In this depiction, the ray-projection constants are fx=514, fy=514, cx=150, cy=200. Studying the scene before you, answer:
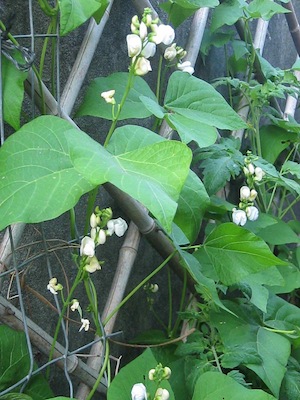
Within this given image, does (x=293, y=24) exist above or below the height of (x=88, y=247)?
below

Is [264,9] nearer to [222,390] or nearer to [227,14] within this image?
[227,14]

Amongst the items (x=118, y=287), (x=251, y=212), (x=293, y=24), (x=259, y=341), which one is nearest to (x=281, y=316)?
(x=259, y=341)

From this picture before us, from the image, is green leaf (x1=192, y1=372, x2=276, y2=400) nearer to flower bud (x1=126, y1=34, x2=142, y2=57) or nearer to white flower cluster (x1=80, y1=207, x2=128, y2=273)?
white flower cluster (x1=80, y1=207, x2=128, y2=273)

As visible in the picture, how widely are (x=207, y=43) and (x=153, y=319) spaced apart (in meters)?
0.69

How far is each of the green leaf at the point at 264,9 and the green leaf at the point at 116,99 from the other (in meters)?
0.51

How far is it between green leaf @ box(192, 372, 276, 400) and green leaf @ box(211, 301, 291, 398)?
170mm

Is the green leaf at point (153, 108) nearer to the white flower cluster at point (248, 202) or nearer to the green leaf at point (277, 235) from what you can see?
the white flower cluster at point (248, 202)

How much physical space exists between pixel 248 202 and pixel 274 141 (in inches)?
19.3

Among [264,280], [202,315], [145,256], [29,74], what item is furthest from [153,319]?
[29,74]

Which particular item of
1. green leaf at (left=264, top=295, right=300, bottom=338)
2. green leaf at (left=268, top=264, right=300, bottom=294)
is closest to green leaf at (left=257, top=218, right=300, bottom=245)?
green leaf at (left=268, top=264, right=300, bottom=294)

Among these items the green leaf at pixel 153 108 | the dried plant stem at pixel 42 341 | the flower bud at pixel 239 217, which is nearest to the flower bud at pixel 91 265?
the dried plant stem at pixel 42 341

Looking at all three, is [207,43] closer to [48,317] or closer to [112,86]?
[112,86]

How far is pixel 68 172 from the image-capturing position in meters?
0.55

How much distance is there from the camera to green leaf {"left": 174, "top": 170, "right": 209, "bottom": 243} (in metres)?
0.69
